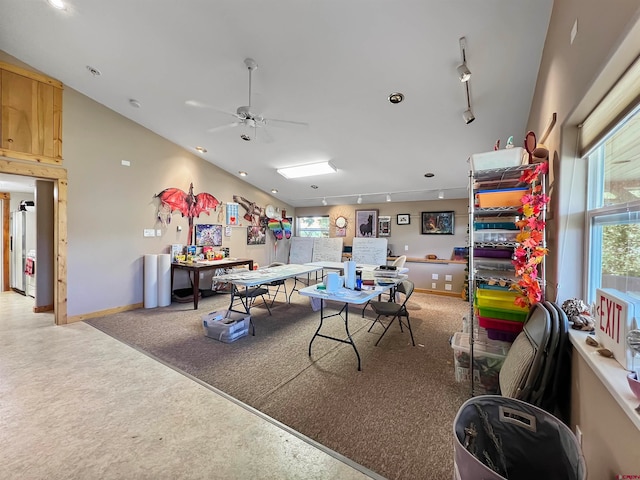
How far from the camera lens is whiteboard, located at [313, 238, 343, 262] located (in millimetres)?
6891

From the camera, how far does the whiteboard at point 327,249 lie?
689 centimetres

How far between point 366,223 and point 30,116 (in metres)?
6.15

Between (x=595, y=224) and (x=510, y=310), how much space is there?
0.86m

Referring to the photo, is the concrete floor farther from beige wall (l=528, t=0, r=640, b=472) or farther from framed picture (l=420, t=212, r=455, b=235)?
framed picture (l=420, t=212, r=455, b=235)

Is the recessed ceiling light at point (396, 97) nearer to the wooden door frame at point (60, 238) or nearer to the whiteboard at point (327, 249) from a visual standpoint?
the whiteboard at point (327, 249)

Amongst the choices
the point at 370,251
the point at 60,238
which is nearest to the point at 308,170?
the point at 370,251

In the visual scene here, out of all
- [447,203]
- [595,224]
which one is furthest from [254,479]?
[447,203]

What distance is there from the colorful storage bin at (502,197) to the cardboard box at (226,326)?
9.61 feet

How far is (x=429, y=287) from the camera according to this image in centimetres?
604

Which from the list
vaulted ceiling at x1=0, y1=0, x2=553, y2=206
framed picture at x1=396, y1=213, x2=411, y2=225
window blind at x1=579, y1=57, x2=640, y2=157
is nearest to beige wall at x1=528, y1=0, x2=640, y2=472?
window blind at x1=579, y1=57, x2=640, y2=157

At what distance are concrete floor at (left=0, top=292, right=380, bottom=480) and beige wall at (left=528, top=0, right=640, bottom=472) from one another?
111cm

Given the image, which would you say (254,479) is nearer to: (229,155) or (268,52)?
(268,52)

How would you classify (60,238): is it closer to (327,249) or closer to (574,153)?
(327,249)

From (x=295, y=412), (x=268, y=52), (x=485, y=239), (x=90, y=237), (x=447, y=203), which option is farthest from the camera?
(x=447, y=203)
